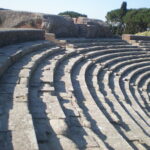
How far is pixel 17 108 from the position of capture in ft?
15.2

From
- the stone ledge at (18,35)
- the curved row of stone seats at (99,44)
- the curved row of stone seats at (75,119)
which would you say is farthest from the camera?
the curved row of stone seats at (99,44)

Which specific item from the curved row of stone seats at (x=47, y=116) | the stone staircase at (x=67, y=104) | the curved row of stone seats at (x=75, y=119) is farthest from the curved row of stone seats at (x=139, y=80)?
the curved row of stone seats at (x=47, y=116)

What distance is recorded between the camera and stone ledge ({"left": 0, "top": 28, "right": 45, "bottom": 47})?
31.8 feet

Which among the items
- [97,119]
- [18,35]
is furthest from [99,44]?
[97,119]

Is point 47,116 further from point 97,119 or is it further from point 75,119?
point 97,119

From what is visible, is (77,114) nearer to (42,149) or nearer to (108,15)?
(42,149)

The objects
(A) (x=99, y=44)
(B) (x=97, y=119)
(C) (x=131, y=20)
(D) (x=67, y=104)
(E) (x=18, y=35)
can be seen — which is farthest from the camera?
(C) (x=131, y=20)

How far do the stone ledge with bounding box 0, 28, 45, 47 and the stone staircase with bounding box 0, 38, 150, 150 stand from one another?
85cm

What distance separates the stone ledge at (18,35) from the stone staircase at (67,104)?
845 mm

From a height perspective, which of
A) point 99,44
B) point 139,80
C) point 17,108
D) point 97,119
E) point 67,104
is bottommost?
point 139,80

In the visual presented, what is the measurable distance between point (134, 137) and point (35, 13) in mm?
11317

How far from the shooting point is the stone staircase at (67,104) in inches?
161

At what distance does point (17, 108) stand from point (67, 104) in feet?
5.58

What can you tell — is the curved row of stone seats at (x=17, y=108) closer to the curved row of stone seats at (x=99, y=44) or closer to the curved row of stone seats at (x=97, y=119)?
the curved row of stone seats at (x=97, y=119)
